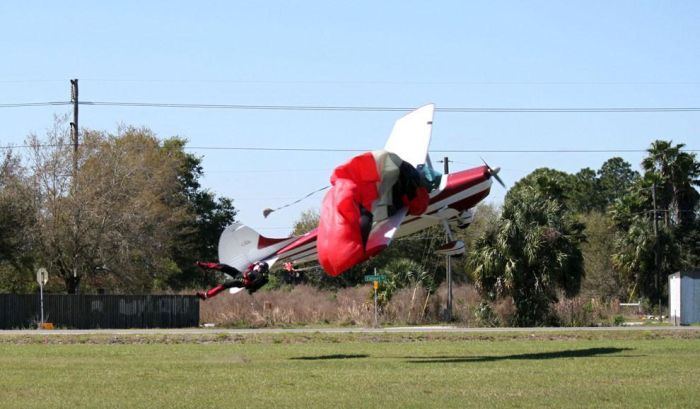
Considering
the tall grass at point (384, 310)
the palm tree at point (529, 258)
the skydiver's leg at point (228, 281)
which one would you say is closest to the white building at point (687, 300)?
the tall grass at point (384, 310)

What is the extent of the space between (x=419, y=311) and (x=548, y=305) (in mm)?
8140

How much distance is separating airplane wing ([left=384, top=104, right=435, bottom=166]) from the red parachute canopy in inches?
70.4

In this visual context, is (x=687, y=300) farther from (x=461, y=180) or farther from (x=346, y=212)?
(x=346, y=212)

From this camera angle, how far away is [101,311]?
55594mm

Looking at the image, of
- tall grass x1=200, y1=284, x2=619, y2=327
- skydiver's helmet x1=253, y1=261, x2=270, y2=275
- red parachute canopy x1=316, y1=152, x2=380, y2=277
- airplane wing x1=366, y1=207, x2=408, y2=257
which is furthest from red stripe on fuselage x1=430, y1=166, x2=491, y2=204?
tall grass x1=200, y1=284, x2=619, y2=327

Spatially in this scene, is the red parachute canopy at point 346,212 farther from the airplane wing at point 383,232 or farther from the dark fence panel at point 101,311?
the dark fence panel at point 101,311

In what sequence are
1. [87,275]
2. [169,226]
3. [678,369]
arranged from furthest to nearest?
[169,226]
[87,275]
[678,369]

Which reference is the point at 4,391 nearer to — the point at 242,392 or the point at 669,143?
the point at 242,392

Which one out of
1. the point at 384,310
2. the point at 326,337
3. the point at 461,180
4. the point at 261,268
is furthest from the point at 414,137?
the point at 384,310

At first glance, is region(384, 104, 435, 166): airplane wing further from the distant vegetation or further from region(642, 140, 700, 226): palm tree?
region(642, 140, 700, 226): palm tree

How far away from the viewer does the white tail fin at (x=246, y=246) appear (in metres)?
31.5

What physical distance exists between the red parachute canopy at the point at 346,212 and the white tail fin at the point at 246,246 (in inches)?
181

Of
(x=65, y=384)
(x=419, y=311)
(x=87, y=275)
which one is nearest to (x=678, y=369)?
(x=65, y=384)

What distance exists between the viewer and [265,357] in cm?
3019
